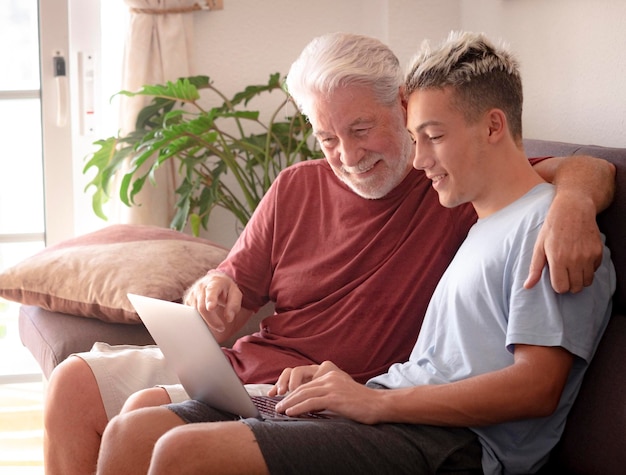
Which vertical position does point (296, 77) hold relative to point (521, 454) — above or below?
above

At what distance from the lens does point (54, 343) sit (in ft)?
7.95

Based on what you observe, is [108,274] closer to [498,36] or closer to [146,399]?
[146,399]

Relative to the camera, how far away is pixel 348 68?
1992mm

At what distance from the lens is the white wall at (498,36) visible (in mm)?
2439

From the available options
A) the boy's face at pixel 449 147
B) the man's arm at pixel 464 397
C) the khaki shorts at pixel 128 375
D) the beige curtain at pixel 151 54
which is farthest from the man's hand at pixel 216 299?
the beige curtain at pixel 151 54

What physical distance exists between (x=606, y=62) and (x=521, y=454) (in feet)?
3.86

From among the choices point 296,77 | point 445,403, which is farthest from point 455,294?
point 296,77

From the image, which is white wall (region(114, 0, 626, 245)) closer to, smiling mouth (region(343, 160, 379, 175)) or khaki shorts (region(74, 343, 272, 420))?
smiling mouth (region(343, 160, 379, 175))

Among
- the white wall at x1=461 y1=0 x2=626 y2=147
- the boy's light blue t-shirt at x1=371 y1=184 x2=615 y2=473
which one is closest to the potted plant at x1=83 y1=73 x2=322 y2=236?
the white wall at x1=461 y1=0 x2=626 y2=147

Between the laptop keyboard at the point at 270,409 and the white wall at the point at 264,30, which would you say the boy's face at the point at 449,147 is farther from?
the white wall at the point at 264,30

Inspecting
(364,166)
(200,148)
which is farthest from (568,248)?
(200,148)

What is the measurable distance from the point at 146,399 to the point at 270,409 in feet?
0.93

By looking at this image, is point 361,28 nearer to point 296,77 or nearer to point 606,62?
point 606,62

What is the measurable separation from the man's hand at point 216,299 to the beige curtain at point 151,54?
1532 millimetres
